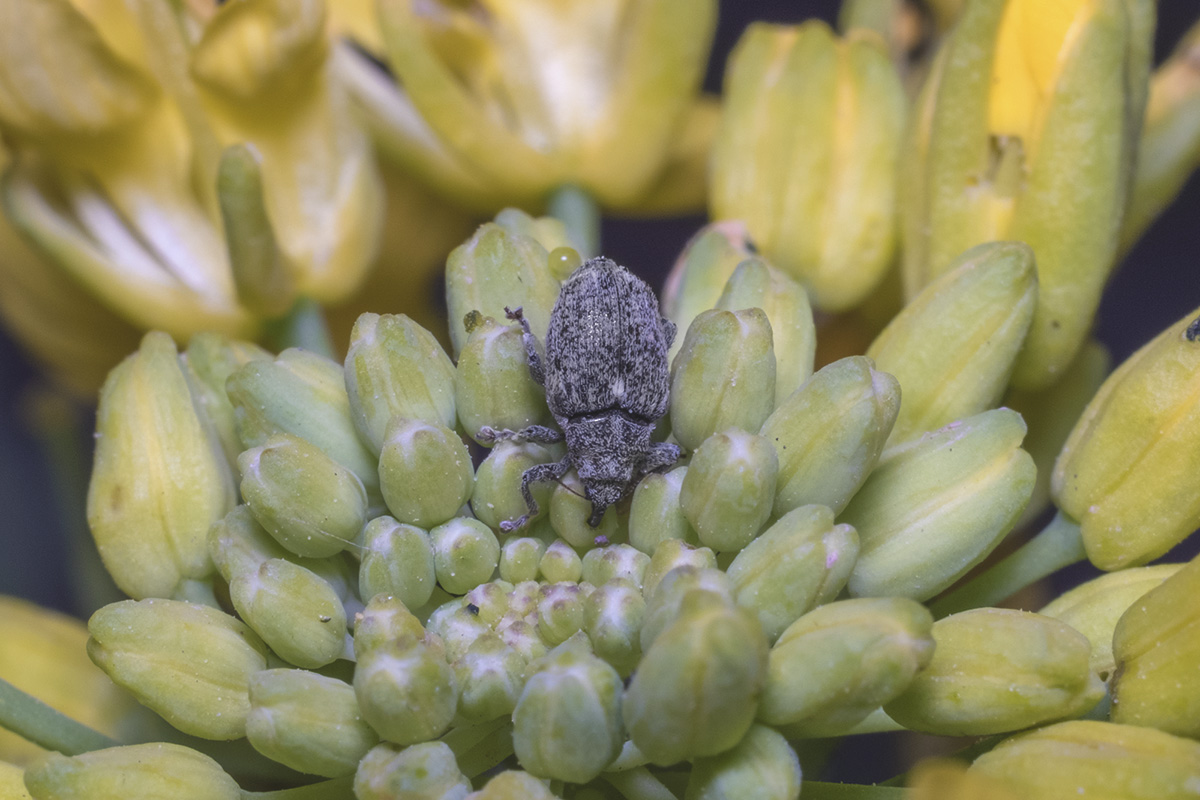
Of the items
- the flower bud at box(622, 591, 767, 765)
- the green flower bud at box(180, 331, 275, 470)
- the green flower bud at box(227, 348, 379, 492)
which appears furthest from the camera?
the green flower bud at box(180, 331, 275, 470)

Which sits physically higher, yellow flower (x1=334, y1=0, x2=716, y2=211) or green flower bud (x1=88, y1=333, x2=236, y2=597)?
yellow flower (x1=334, y1=0, x2=716, y2=211)

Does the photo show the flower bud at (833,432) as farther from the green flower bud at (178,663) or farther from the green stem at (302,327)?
the green stem at (302,327)

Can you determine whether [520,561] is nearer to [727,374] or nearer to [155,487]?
[727,374]

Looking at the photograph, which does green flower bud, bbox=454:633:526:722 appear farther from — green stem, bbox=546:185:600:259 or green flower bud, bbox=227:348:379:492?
green stem, bbox=546:185:600:259

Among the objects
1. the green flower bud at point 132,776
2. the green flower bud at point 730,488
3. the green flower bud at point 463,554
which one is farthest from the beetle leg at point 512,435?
the green flower bud at point 132,776

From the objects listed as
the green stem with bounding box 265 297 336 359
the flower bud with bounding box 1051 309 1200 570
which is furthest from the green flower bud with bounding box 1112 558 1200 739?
the green stem with bounding box 265 297 336 359

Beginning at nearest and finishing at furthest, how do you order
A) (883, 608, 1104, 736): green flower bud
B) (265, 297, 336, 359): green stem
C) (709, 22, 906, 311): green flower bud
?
1. (883, 608, 1104, 736): green flower bud
2. (709, 22, 906, 311): green flower bud
3. (265, 297, 336, 359): green stem

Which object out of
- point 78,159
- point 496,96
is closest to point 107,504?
point 78,159
